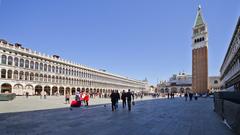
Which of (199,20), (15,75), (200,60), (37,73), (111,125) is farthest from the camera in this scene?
(199,20)

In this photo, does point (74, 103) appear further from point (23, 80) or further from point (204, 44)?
point (204, 44)

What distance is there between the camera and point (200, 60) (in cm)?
8669

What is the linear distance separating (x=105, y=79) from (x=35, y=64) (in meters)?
52.1

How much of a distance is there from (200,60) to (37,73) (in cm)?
6795

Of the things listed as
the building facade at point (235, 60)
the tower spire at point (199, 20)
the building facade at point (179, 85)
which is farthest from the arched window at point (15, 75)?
the building facade at point (179, 85)

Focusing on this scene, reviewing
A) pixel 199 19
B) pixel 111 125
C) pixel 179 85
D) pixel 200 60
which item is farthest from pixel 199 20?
pixel 111 125

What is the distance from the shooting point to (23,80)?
55.5 meters

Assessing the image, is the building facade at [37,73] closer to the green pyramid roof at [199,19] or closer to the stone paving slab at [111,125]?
the stone paving slab at [111,125]

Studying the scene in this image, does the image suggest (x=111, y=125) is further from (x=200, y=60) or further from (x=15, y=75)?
(x=200, y=60)

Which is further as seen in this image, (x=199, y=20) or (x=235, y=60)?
(x=199, y=20)

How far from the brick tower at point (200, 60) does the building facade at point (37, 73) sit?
159 ft

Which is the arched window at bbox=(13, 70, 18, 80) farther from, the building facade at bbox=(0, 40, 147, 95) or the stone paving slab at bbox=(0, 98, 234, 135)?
the stone paving slab at bbox=(0, 98, 234, 135)

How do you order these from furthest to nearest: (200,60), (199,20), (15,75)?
1. (199,20)
2. (200,60)
3. (15,75)

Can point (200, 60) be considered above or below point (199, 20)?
below
